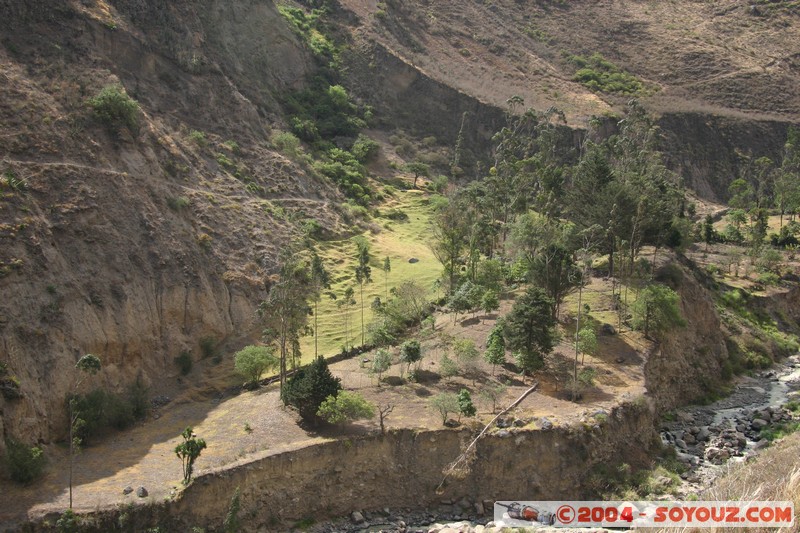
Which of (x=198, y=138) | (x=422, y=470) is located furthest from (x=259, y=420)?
(x=198, y=138)

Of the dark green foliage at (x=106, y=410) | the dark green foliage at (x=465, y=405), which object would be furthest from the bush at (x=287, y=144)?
the dark green foliage at (x=465, y=405)

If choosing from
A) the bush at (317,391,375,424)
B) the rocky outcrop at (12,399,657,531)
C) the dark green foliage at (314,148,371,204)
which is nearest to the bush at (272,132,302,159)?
the dark green foliage at (314,148,371,204)

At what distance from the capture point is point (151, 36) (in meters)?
61.7

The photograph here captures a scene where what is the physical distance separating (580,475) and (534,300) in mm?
9923

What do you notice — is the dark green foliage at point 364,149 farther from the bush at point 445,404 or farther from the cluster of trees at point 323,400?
the bush at point 445,404

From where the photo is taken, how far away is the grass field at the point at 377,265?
156ft

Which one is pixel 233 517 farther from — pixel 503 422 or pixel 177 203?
pixel 177 203

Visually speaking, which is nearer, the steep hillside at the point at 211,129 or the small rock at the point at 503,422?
the small rock at the point at 503,422

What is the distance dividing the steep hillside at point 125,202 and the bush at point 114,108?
0.37 m

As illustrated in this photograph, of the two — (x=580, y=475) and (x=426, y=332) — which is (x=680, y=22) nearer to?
(x=426, y=332)

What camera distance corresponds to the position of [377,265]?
57062 mm

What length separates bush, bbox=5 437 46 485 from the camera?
29.0 meters

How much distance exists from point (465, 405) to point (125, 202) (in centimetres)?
2534

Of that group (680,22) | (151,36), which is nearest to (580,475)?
(151,36)
